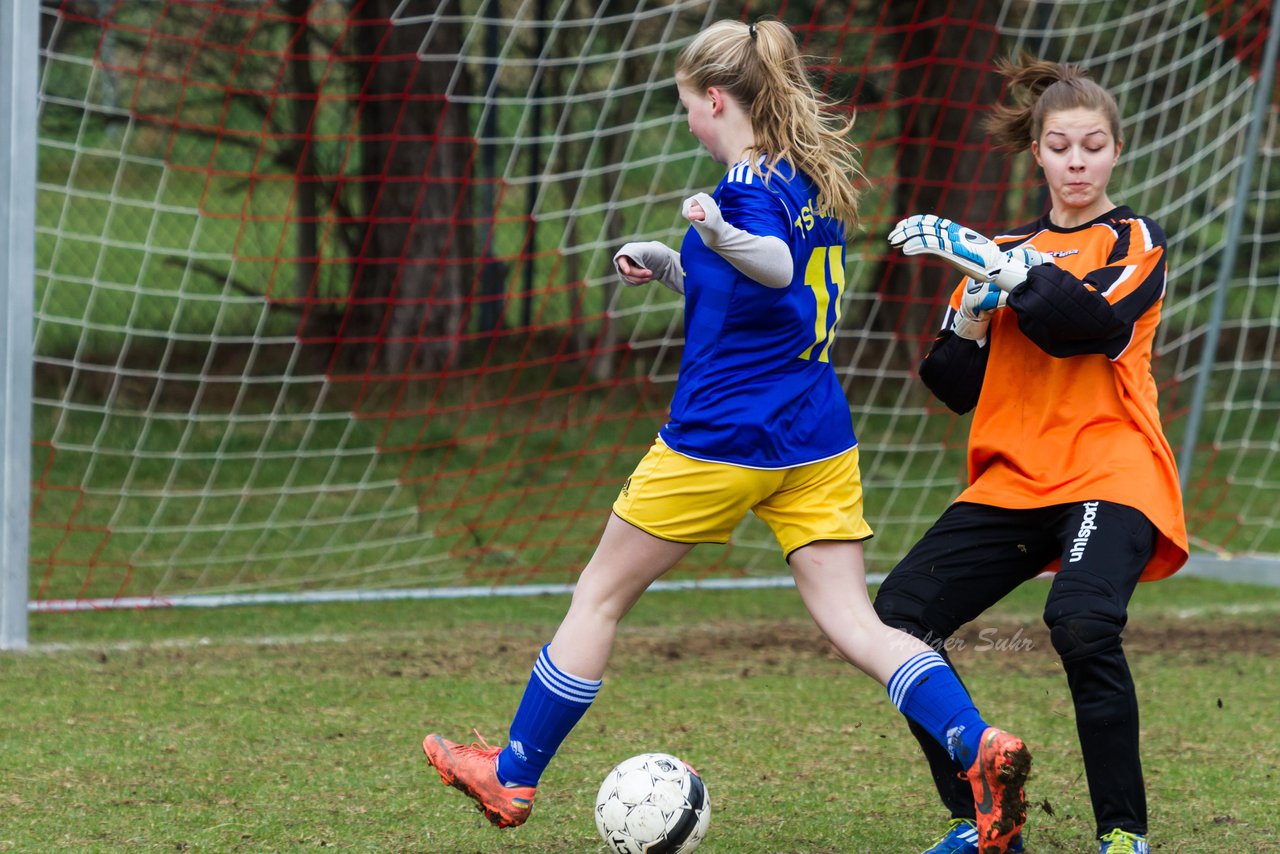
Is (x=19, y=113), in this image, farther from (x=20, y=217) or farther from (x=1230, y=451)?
(x=1230, y=451)

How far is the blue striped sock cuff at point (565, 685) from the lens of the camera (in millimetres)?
3031

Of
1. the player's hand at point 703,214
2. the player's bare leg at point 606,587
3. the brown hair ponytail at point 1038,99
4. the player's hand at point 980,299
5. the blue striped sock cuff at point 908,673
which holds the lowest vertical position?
the player's bare leg at point 606,587

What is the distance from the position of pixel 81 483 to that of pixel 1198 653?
17.0 ft

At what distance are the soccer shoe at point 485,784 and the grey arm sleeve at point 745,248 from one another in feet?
3.57

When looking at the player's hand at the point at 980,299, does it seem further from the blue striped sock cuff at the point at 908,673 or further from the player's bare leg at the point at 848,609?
the blue striped sock cuff at the point at 908,673

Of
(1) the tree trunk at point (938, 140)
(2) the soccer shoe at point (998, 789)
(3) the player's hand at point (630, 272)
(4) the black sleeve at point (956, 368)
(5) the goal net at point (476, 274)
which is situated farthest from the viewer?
(1) the tree trunk at point (938, 140)

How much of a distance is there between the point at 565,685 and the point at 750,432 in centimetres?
61

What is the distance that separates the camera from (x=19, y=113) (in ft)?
15.7

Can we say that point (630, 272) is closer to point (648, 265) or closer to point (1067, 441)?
point (648, 265)

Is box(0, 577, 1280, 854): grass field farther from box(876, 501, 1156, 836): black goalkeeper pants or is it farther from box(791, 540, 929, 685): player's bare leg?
box(791, 540, 929, 685): player's bare leg

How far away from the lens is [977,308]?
124 inches

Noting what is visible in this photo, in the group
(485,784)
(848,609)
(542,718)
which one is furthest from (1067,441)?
(485,784)

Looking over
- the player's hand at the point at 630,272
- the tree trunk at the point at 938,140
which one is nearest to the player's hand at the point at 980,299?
the player's hand at the point at 630,272

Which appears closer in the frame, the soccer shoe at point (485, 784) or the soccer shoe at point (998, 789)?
the soccer shoe at point (998, 789)
